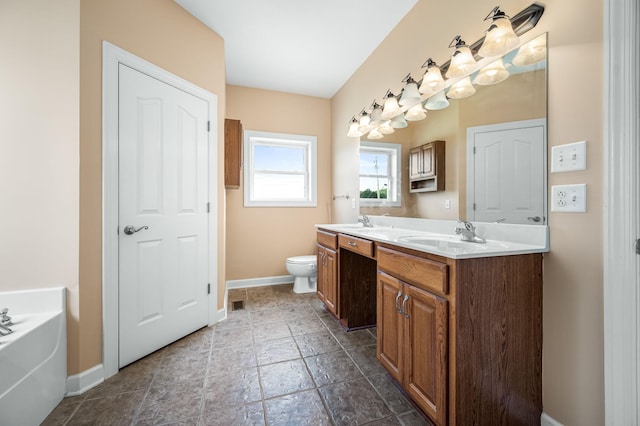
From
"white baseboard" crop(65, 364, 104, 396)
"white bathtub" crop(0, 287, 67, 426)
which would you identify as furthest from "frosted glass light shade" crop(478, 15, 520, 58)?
"white baseboard" crop(65, 364, 104, 396)

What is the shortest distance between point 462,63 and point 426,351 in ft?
5.18

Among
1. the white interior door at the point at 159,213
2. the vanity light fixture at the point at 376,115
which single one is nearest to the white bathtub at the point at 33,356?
the white interior door at the point at 159,213

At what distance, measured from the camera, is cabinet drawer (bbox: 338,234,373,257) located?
1.70 metres

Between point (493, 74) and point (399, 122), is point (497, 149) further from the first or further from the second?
point (399, 122)

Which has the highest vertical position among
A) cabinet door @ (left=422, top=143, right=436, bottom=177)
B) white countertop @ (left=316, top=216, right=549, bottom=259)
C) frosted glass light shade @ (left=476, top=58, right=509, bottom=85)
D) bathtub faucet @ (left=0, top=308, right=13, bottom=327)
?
frosted glass light shade @ (left=476, top=58, right=509, bottom=85)

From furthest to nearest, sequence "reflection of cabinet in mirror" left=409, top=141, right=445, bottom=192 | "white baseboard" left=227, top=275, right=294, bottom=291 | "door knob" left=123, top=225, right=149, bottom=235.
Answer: "white baseboard" left=227, top=275, right=294, bottom=291, "reflection of cabinet in mirror" left=409, top=141, right=445, bottom=192, "door knob" left=123, top=225, right=149, bottom=235

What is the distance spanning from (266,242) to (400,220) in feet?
6.31

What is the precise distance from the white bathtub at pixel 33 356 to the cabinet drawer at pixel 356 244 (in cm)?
175

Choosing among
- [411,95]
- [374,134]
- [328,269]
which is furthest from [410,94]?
[328,269]

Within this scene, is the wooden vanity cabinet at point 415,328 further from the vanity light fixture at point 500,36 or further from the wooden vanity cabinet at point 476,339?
the vanity light fixture at point 500,36

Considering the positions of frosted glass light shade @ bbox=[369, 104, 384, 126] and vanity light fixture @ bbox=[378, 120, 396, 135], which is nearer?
vanity light fixture @ bbox=[378, 120, 396, 135]

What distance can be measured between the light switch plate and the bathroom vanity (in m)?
0.33

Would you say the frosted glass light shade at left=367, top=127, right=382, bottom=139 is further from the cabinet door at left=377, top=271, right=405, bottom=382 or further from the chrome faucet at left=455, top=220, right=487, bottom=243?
the cabinet door at left=377, top=271, right=405, bottom=382

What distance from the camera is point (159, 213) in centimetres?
189
